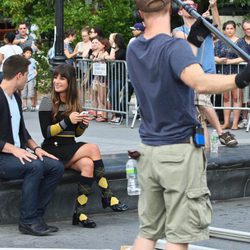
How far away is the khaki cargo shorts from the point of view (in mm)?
4566

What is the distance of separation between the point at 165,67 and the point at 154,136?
0.43 metres

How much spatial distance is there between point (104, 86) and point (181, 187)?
9.01 metres

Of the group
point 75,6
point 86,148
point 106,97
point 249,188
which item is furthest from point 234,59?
point 75,6

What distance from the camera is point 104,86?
44.3ft

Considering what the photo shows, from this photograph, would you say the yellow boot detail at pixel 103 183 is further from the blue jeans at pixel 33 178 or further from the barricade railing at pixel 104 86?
the barricade railing at pixel 104 86

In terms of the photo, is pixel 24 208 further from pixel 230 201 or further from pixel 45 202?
pixel 230 201

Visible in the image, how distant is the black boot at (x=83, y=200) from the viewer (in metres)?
7.13

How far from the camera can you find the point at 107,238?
683 cm

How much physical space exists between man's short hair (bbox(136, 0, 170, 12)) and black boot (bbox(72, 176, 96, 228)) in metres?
2.84

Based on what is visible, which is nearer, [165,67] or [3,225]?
[165,67]

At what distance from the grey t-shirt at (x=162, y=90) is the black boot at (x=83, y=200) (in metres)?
2.48

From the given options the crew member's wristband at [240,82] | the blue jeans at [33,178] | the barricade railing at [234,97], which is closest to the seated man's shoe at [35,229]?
the blue jeans at [33,178]

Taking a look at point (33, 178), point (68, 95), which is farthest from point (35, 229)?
point (68, 95)

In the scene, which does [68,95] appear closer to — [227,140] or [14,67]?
[14,67]
